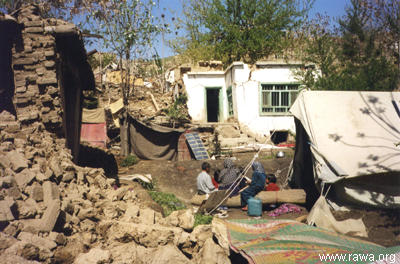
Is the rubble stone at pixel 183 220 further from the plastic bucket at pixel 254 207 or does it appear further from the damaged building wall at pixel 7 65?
the damaged building wall at pixel 7 65

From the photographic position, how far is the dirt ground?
506 centimetres

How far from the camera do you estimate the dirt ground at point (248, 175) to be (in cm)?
506

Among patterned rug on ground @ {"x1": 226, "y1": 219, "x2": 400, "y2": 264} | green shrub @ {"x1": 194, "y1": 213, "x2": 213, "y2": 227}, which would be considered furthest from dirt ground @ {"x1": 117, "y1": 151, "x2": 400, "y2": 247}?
patterned rug on ground @ {"x1": 226, "y1": 219, "x2": 400, "y2": 264}

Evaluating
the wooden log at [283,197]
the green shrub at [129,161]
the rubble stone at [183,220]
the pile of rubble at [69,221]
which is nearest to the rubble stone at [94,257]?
the pile of rubble at [69,221]

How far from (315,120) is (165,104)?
1131 centimetres

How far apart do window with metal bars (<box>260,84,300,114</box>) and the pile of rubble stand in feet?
36.4

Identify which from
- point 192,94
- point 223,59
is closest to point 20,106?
point 192,94

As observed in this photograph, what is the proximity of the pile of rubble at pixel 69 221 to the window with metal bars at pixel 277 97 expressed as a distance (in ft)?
36.4

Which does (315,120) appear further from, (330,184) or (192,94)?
(192,94)

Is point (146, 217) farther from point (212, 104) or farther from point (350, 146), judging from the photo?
point (212, 104)

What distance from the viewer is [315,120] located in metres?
6.82

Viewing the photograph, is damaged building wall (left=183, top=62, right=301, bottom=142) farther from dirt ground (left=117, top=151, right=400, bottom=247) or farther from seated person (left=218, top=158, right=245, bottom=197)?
A: seated person (left=218, top=158, right=245, bottom=197)

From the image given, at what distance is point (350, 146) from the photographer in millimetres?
6266

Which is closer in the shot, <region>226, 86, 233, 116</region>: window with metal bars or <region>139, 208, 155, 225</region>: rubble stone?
<region>139, 208, 155, 225</region>: rubble stone
